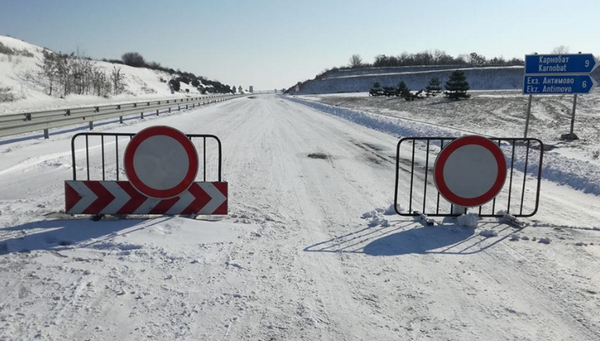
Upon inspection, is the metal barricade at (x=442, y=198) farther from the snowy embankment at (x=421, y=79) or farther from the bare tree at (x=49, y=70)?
the snowy embankment at (x=421, y=79)

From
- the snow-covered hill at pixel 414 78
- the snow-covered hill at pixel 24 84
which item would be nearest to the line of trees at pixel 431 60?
the snow-covered hill at pixel 414 78

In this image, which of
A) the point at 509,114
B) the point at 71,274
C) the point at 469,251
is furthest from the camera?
the point at 509,114

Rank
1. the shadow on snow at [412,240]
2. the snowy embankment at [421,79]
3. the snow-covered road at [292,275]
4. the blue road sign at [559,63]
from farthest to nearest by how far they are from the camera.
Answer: the snowy embankment at [421,79] → the blue road sign at [559,63] → the shadow on snow at [412,240] → the snow-covered road at [292,275]

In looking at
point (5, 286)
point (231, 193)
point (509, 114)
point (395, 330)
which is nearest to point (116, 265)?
point (5, 286)

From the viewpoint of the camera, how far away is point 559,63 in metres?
14.4

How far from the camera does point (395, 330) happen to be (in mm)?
3439

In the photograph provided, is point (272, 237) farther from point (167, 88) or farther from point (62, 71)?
point (167, 88)

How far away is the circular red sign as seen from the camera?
6098 mm

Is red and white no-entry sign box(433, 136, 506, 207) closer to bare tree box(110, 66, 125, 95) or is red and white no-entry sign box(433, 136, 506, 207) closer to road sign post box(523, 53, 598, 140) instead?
road sign post box(523, 53, 598, 140)

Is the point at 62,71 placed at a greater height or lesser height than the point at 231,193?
greater

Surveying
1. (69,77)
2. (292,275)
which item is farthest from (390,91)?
(292,275)

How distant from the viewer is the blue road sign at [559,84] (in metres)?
14.0

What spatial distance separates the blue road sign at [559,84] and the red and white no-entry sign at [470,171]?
10.1m

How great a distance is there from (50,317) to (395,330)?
2777 mm
